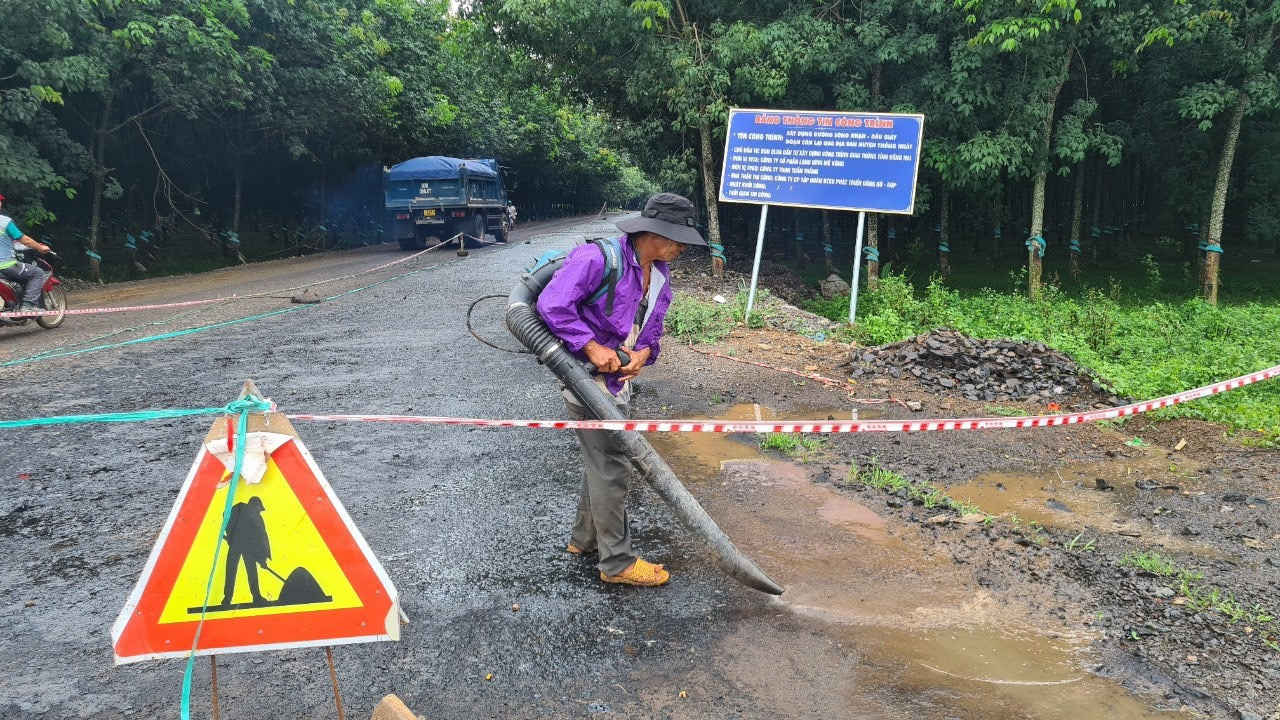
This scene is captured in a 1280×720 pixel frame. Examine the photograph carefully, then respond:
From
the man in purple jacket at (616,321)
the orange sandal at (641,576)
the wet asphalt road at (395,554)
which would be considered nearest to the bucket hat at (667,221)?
the man in purple jacket at (616,321)

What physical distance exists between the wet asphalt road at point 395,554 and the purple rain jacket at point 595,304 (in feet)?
3.59

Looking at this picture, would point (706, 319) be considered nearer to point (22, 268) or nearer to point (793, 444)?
point (793, 444)

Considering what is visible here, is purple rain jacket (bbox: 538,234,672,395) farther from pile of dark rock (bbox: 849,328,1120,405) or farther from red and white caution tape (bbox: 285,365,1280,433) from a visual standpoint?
pile of dark rock (bbox: 849,328,1120,405)

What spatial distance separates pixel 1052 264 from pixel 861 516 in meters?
18.9

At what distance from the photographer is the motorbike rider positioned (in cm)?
965

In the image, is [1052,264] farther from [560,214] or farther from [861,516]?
[560,214]

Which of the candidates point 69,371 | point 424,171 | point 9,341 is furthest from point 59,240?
point 69,371

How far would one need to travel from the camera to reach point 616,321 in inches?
145

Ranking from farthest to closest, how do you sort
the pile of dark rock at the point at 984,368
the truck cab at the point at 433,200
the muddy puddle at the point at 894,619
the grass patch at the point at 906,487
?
the truck cab at the point at 433,200 < the pile of dark rock at the point at 984,368 < the grass patch at the point at 906,487 < the muddy puddle at the point at 894,619

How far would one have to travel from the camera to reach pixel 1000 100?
14.0 m

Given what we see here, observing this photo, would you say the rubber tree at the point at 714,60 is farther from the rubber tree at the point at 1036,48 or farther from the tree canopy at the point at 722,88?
the rubber tree at the point at 1036,48

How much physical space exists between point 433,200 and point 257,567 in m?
21.7

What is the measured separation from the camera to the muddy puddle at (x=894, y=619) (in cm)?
292

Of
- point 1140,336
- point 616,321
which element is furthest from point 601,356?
point 1140,336
